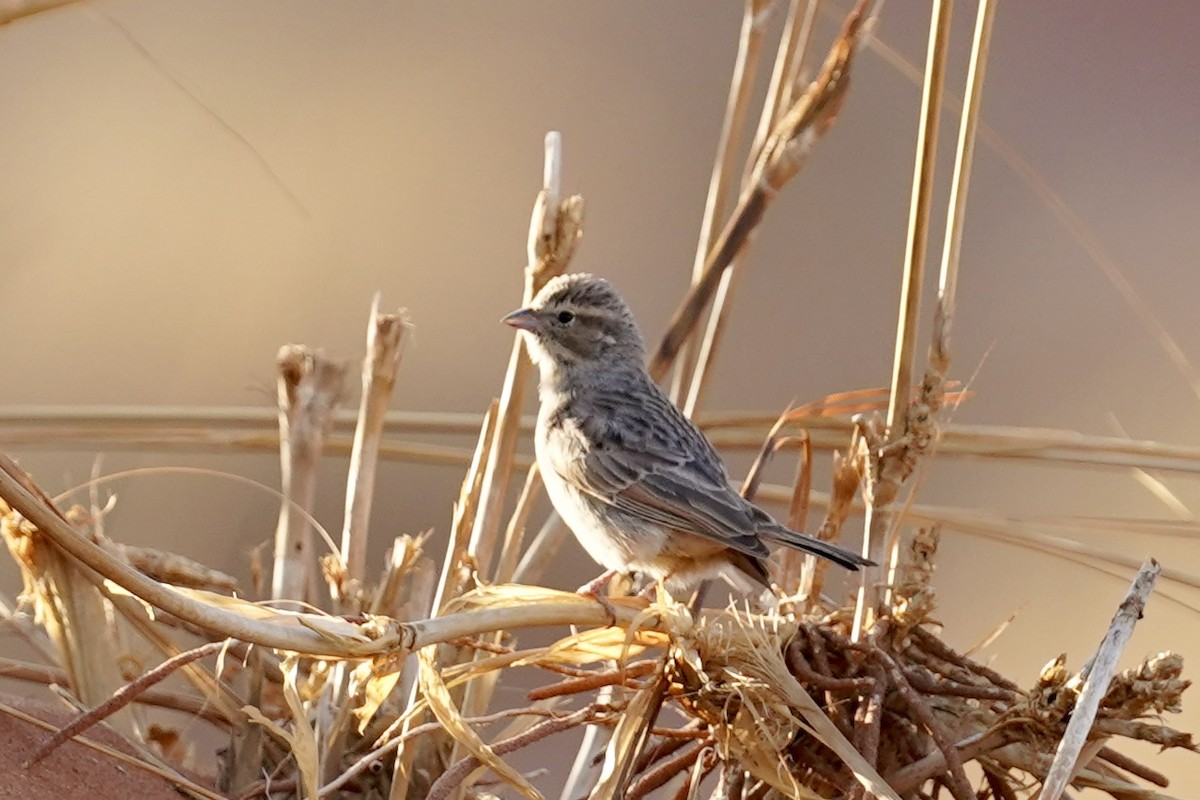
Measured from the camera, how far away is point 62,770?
7.98ft

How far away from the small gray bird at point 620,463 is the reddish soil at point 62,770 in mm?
1131

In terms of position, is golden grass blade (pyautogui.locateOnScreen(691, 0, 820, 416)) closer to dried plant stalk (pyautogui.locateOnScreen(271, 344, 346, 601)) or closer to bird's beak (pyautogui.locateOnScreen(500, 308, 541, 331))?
bird's beak (pyautogui.locateOnScreen(500, 308, 541, 331))

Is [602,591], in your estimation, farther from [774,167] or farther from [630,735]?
[630,735]

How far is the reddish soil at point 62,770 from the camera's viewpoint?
235 cm

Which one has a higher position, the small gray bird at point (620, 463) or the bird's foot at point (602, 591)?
the small gray bird at point (620, 463)

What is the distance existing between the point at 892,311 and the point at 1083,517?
3379mm

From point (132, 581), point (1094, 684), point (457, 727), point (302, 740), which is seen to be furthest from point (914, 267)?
point (132, 581)

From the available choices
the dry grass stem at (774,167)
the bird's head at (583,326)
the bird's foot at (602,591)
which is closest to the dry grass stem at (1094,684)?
the bird's foot at (602,591)

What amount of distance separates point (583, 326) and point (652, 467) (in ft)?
1.89

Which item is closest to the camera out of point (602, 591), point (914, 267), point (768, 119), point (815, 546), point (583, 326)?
point (914, 267)

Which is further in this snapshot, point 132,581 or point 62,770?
point 62,770

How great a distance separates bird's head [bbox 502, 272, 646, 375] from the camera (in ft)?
13.4

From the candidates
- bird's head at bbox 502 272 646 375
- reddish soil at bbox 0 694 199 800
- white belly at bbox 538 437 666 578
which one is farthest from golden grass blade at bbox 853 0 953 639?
bird's head at bbox 502 272 646 375

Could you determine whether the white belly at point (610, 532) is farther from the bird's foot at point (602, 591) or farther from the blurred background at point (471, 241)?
the blurred background at point (471, 241)
